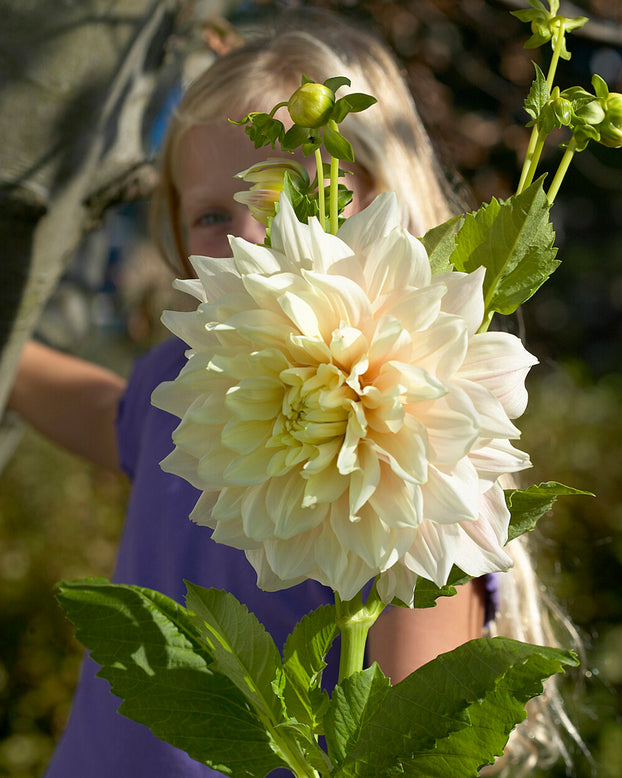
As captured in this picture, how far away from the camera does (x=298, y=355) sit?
0.42m

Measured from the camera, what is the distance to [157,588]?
3.41 feet

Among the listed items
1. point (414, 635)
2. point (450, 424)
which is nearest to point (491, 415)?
point (450, 424)

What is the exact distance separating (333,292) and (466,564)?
0.56ft

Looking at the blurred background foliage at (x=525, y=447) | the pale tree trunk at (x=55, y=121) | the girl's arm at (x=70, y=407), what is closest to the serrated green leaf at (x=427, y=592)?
the pale tree trunk at (x=55, y=121)

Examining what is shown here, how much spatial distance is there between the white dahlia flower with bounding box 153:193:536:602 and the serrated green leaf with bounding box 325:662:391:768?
0.07 meters

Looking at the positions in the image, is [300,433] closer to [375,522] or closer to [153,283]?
[375,522]

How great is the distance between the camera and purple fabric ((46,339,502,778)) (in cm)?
89

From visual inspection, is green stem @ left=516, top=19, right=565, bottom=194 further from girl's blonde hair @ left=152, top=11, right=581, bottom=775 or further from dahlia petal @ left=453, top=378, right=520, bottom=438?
girl's blonde hair @ left=152, top=11, right=581, bottom=775

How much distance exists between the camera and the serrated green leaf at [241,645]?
51cm

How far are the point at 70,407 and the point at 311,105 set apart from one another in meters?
1.16

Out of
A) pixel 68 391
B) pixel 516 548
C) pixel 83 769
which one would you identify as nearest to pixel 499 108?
pixel 68 391

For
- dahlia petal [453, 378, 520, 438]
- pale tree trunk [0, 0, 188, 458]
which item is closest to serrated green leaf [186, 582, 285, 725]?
dahlia petal [453, 378, 520, 438]

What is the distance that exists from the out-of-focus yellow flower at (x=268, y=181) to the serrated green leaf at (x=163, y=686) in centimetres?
28

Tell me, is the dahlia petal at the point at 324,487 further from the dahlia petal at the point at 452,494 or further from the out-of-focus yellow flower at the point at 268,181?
the out-of-focus yellow flower at the point at 268,181
